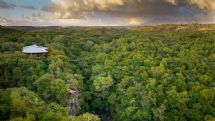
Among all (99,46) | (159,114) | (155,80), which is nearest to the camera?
(159,114)

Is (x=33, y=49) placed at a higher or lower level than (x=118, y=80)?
higher

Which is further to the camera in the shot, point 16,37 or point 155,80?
point 16,37

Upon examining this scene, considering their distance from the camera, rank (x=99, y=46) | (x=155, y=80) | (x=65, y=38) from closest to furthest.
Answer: (x=155, y=80), (x=99, y=46), (x=65, y=38)

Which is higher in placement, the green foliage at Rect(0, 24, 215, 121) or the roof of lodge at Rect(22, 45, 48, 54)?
the roof of lodge at Rect(22, 45, 48, 54)

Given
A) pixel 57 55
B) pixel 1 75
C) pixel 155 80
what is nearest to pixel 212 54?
pixel 155 80

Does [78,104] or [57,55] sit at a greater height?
[57,55]

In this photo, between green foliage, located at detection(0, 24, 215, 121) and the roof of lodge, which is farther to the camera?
the roof of lodge

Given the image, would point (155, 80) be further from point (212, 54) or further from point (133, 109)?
point (212, 54)

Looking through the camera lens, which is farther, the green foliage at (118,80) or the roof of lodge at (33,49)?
the roof of lodge at (33,49)

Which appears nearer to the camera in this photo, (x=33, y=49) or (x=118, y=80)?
(x=118, y=80)

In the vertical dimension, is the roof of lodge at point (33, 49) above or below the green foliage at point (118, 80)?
above
